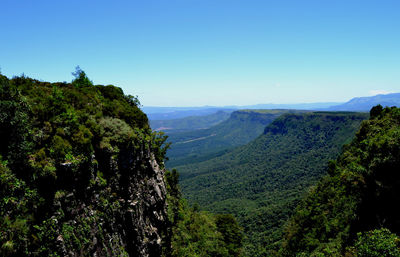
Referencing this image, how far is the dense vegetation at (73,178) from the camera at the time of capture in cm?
1281

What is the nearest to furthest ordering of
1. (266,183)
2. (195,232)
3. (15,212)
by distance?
(15,212)
(195,232)
(266,183)

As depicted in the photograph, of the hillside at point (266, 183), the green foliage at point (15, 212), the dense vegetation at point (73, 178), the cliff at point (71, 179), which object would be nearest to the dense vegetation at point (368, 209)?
the dense vegetation at point (73, 178)

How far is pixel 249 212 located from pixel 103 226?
3518 inches

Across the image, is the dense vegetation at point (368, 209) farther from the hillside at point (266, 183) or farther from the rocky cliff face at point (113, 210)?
the hillside at point (266, 183)

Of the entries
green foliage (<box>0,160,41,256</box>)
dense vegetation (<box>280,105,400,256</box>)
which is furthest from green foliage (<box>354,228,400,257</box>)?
green foliage (<box>0,160,41,256</box>)

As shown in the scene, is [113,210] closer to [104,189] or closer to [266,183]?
[104,189]

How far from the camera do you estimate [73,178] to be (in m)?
15.7

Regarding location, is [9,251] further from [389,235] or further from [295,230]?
[295,230]

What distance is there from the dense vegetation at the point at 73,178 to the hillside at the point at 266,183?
1925 inches

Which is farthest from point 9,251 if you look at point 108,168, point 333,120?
point 333,120

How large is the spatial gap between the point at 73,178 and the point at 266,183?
14575 centimetres

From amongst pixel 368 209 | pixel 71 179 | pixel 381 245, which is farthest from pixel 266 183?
pixel 71 179

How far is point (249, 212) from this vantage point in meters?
95.6

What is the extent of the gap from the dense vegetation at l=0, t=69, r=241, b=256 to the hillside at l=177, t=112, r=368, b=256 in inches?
1925
